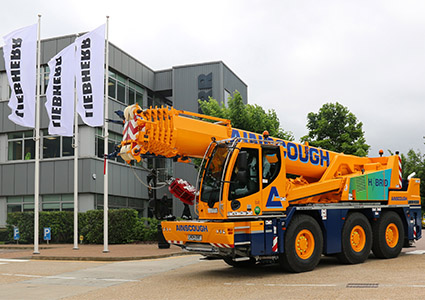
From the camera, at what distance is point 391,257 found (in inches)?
553

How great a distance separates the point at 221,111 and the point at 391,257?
1369cm

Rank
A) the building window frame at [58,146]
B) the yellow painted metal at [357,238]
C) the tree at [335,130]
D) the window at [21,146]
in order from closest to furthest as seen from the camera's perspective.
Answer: the yellow painted metal at [357,238], the building window frame at [58,146], the window at [21,146], the tree at [335,130]

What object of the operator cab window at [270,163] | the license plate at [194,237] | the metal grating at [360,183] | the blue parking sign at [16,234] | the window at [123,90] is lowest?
the blue parking sign at [16,234]

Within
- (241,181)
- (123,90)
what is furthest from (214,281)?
(123,90)

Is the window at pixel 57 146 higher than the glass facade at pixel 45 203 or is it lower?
higher

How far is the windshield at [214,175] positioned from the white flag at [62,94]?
9.75 meters

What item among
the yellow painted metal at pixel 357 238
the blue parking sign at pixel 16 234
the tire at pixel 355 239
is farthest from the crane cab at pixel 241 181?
the blue parking sign at pixel 16 234

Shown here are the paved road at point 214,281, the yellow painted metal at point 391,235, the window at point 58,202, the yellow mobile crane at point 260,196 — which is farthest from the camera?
the window at point 58,202

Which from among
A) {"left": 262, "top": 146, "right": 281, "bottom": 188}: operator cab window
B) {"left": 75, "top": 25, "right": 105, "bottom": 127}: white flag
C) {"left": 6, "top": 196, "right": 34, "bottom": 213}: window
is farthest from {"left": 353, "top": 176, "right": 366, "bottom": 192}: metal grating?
{"left": 6, "top": 196, "right": 34, "bottom": 213}: window

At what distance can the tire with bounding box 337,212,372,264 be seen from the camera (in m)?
12.6

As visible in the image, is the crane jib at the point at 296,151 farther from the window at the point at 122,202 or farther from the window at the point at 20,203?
the window at the point at 20,203

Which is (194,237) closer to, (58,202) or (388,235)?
(388,235)

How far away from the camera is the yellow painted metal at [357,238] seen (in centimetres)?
1294

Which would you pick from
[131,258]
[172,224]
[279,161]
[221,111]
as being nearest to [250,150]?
[279,161]
